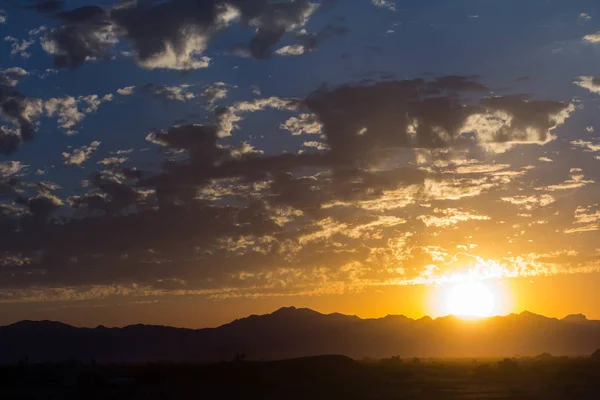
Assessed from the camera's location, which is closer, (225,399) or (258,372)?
(225,399)

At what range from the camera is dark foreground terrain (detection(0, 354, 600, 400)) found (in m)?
84.3

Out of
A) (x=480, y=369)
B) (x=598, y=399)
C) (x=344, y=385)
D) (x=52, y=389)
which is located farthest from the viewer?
(x=480, y=369)

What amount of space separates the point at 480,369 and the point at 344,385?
5148 cm

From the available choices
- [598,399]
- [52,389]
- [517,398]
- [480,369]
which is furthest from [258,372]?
[480,369]

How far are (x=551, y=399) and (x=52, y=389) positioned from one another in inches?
2142

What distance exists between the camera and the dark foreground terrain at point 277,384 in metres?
84.3

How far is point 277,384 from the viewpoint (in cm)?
9369

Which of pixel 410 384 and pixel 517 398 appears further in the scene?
pixel 410 384

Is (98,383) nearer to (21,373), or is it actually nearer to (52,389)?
(52,389)

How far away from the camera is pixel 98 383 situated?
89.1 m

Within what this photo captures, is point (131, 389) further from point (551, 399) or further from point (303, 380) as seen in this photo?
point (551, 399)

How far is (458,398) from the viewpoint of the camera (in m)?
81.7

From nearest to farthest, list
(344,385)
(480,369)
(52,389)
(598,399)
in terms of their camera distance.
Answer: (598,399) → (52,389) → (344,385) → (480,369)

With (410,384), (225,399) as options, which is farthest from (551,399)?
(225,399)
